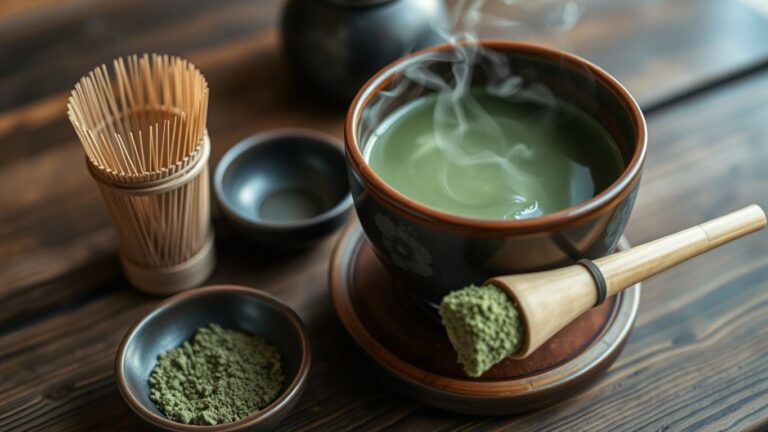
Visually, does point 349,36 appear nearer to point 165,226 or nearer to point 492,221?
point 165,226

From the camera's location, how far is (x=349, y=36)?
44.1 inches

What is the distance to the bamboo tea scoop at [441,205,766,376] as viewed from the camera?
0.70 metres

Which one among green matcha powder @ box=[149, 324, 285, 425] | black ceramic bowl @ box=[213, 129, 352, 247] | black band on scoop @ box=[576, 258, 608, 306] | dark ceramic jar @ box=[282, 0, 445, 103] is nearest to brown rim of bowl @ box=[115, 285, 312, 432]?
A: green matcha powder @ box=[149, 324, 285, 425]

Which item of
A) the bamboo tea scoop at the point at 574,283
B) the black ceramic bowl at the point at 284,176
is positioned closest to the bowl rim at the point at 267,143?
the black ceramic bowl at the point at 284,176

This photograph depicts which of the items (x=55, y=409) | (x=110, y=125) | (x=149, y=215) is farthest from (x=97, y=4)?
(x=55, y=409)

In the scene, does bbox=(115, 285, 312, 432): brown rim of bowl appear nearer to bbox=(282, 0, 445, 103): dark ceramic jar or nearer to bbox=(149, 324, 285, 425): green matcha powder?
bbox=(149, 324, 285, 425): green matcha powder

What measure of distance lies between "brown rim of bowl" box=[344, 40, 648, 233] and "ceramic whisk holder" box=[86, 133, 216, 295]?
0.66ft

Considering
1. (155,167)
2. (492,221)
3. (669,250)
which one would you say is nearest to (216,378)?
(155,167)

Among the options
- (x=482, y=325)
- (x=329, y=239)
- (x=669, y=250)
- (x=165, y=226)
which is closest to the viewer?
(x=482, y=325)

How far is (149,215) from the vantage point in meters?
0.88

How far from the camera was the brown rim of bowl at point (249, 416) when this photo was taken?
0.74 metres

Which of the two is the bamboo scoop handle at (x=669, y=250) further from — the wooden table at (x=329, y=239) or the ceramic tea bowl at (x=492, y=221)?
the wooden table at (x=329, y=239)

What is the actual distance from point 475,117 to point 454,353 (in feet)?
0.97

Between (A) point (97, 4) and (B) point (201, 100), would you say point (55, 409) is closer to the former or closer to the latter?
(B) point (201, 100)
